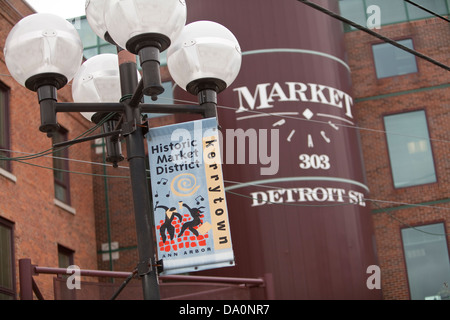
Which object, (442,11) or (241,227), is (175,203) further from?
(442,11)

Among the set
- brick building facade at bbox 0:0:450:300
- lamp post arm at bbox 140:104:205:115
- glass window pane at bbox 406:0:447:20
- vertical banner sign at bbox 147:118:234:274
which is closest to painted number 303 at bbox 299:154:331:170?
brick building facade at bbox 0:0:450:300

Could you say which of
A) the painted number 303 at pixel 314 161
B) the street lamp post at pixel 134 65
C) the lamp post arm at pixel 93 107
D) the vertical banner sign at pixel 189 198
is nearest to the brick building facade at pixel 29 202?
the painted number 303 at pixel 314 161

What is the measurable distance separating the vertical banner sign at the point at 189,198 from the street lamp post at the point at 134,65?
14cm

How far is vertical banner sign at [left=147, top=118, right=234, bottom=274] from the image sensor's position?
260 inches

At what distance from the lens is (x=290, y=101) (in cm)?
2088

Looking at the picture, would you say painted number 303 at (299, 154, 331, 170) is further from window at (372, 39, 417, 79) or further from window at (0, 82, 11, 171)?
window at (0, 82, 11, 171)

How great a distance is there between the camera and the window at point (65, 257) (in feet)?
67.4

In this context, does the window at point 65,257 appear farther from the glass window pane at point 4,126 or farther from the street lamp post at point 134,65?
the street lamp post at point 134,65

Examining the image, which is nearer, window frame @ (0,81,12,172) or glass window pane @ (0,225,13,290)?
glass window pane @ (0,225,13,290)

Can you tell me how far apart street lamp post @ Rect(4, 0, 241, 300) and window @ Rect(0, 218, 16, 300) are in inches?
405

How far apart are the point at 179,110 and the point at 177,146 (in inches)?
17.0

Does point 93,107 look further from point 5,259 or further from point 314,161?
point 314,161

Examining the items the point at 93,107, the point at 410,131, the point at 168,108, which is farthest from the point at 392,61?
the point at 93,107
